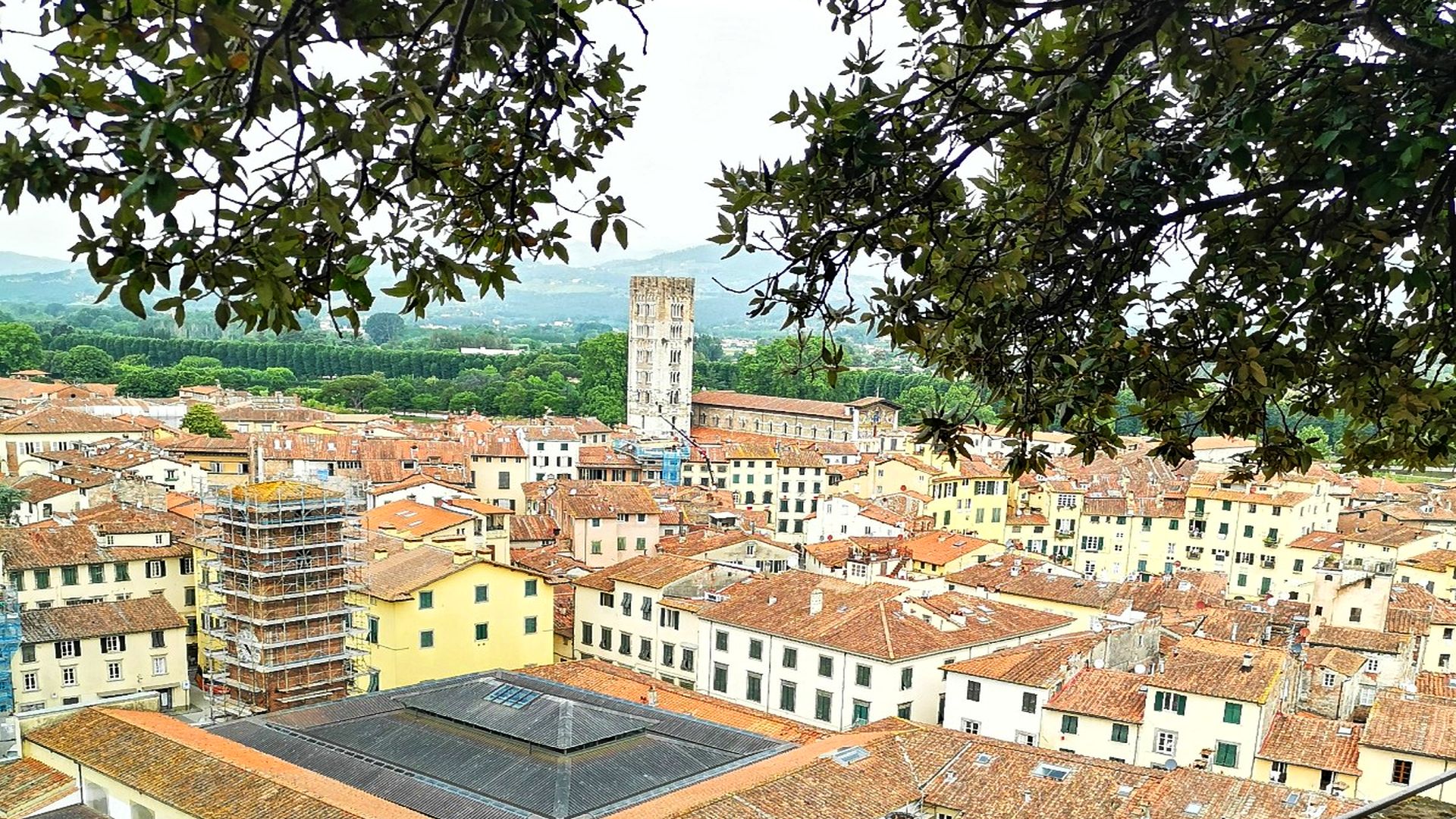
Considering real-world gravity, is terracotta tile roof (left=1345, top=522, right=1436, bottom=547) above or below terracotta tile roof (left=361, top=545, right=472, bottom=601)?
below

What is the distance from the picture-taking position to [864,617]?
78.2ft

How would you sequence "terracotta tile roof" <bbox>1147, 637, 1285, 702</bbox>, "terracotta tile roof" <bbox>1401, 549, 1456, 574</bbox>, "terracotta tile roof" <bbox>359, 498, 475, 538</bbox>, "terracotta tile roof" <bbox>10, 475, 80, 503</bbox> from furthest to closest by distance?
"terracotta tile roof" <bbox>10, 475, 80, 503</bbox> < "terracotta tile roof" <bbox>1401, 549, 1456, 574</bbox> < "terracotta tile roof" <bbox>359, 498, 475, 538</bbox> < "terracotta tile roof" <bbox>1147, 637, 1285, 702</bbox>

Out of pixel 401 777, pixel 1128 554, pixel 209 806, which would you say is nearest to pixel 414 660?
pixel 401 777

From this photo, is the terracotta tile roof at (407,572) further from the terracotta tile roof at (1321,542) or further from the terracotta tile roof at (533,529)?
the terracotta tile roof at (1321,542)

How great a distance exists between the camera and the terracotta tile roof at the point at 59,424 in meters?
48.0

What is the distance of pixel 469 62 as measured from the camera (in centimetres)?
292

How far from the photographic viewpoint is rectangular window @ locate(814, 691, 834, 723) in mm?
23109

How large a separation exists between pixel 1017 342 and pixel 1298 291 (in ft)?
3.55

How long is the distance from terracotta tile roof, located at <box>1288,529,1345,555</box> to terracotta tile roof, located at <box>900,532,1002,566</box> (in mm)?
12116

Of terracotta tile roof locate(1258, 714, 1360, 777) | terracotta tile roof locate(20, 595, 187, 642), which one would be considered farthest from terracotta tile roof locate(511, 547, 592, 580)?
Result: terracotta tile roof locate(1258, 714, 1360, 777)

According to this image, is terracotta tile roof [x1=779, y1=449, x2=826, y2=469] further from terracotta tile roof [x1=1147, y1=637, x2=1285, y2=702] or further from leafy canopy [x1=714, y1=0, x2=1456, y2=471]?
leafy canopy [x1=714, y1=0, x2=1456, y2=471]

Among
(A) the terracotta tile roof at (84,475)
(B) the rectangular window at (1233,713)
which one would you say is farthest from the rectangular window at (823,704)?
(A) the terracotta tile roof at (84,475)

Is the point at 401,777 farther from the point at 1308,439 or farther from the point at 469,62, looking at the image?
the point at 469,62

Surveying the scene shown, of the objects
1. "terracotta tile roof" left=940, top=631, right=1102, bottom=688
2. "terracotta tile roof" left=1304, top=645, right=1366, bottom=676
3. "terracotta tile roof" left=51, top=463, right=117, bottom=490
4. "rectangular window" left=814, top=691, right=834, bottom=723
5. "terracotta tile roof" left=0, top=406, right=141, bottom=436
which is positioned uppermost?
"terracotta tile roof" left=0, top=406, right=141, bottom=436
